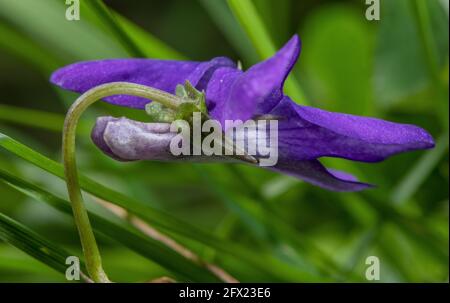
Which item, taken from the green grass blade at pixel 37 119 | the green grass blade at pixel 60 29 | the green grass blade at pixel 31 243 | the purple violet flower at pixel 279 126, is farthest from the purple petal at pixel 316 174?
the green grass blade at pixel 60 29

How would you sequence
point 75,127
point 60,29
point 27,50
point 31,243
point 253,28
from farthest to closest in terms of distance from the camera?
point 60,29 → point 27,50 → point 253,28 → point 31,243 → point 75,127

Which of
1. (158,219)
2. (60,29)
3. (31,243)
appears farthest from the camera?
(60,29)

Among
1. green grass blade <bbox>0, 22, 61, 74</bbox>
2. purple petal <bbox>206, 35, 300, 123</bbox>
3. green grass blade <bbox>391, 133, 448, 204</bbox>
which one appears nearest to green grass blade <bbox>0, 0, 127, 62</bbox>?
green grass blade <bbox>0, 22, 61, 74</bbox>

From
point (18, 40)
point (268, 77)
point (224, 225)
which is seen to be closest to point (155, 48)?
point (18, 40)

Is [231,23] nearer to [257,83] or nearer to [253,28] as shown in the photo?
[253,28]

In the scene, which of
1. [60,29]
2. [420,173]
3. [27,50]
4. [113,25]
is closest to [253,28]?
[113,25]

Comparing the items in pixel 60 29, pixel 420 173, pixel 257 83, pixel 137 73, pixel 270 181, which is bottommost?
pixel 257 83
